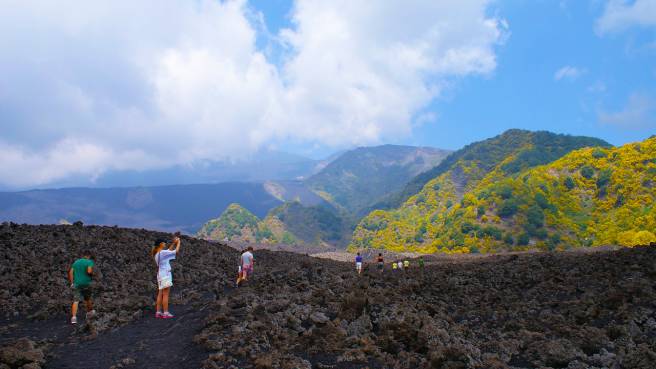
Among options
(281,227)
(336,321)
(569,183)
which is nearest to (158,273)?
(336,321)

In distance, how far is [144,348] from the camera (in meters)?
10.2

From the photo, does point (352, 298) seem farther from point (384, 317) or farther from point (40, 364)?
point (40, 364)

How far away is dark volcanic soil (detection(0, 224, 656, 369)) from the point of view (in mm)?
8930

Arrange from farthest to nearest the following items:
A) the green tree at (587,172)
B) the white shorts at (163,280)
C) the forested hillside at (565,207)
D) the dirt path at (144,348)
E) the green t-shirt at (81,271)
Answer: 1. the green tree at (587,172)
2. the forested hillside at (565,207)
3. the green t-shirt at (81,271)
4. the white shorts at (163,280)
5. the dirt path at (144,348)

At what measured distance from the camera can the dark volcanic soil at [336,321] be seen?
893cm

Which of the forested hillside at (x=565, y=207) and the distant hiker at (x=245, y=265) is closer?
the distant hiker at (x=245, y=265)

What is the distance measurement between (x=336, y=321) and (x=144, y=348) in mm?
4534

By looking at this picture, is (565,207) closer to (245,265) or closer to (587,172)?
(587,172)

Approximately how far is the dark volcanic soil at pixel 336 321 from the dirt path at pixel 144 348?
4 centimetres

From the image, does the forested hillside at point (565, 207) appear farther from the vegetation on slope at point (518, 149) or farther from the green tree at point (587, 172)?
the vegetation on slope at point (518, 149)

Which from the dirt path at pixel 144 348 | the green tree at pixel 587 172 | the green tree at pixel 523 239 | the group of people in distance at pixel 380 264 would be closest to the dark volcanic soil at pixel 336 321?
the dirt path at pixel 144 348

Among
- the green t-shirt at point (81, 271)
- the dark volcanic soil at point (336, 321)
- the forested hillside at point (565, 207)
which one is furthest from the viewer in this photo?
the forested hillside at point (565, 207)

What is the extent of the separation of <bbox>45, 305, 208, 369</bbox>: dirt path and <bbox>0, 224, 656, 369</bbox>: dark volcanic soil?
43 mm

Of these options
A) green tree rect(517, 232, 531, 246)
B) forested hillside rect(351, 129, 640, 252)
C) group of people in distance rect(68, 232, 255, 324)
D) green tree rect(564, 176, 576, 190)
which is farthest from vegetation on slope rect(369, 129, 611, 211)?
group of people in distance rect(68, 232, 255, 324)
